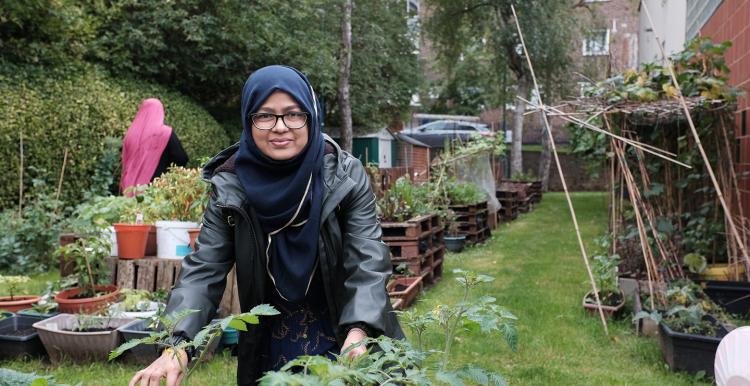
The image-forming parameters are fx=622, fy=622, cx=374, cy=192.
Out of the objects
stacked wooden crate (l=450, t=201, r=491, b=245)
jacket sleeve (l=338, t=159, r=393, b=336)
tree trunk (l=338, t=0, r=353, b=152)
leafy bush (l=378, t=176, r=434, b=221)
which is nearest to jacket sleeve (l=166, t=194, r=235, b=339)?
jacket sleeve (l=338, t=159, r=393, b=336)

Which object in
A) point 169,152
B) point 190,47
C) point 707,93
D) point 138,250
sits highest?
point 190,47

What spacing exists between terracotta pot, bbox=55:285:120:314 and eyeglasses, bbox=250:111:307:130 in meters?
3.02

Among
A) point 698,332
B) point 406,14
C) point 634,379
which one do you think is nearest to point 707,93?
point 698,332

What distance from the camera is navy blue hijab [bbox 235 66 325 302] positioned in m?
2.05

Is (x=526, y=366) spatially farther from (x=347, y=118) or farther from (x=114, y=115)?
(x=347, y=118)

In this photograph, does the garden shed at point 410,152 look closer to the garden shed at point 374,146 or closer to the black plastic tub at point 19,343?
the garden shed at point 374,146

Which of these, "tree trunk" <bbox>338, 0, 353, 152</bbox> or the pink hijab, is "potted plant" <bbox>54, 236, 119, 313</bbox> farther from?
"tree trunk" <bbox>338, 0, 353, 152</bbox>

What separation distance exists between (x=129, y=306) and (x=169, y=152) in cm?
252

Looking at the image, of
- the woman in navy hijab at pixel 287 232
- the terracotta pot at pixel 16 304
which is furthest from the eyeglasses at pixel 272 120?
the terracotta pot at pixel 16 304

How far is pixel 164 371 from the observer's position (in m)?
1.60

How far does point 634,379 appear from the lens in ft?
12.9

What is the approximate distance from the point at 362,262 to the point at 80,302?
318 centimetres

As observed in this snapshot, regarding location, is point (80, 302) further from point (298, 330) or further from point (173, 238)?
point (298, 330)

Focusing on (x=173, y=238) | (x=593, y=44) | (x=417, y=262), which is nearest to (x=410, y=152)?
(x=593, y=44)
